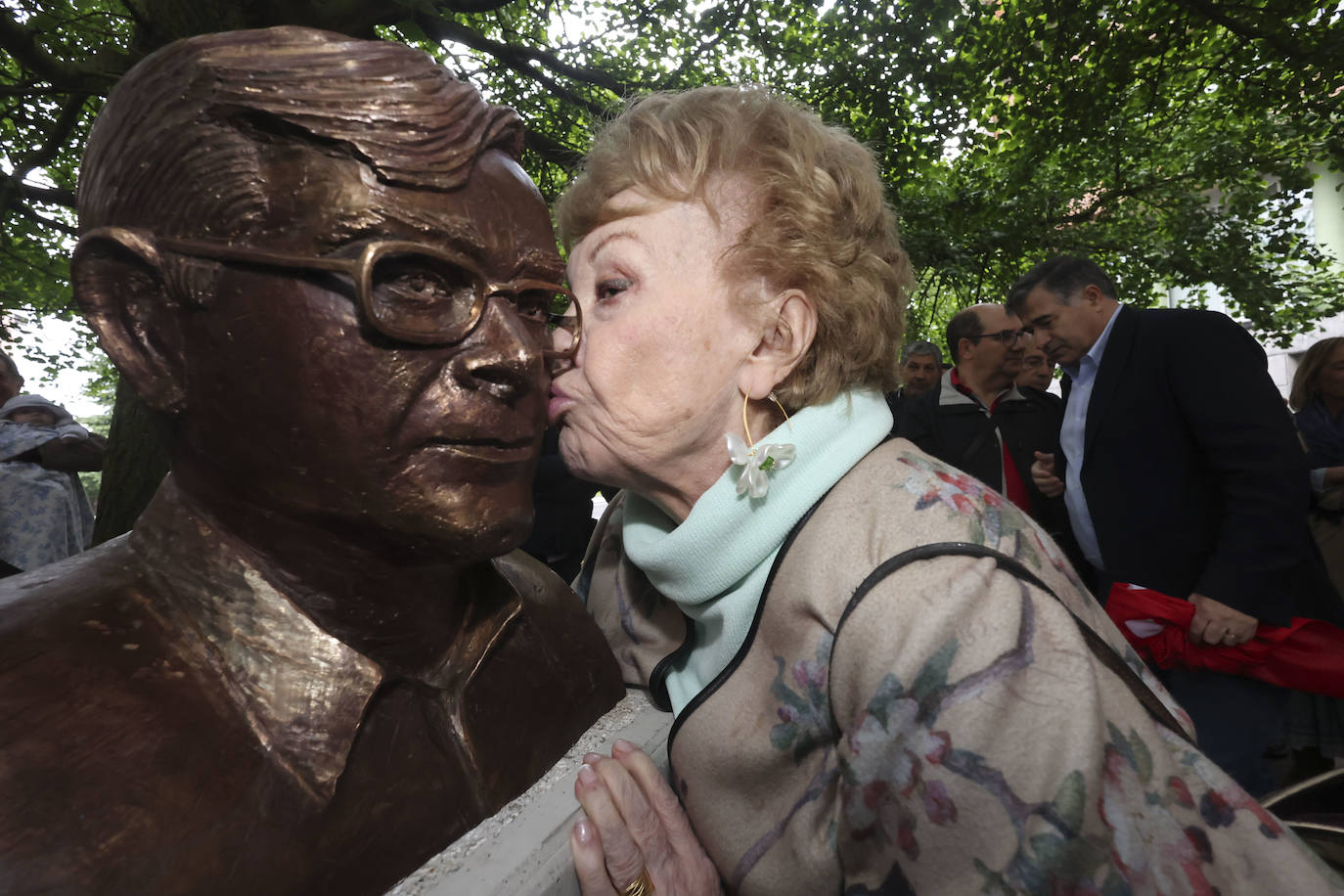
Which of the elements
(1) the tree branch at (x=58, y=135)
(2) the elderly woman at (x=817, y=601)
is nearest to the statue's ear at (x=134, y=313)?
(2) the elderly woman at (x=817, y=601)

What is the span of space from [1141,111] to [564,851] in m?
8.74

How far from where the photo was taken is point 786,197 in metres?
1.60

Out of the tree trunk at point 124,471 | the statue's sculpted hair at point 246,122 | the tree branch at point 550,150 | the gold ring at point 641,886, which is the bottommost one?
the tree trunk at point 124,471

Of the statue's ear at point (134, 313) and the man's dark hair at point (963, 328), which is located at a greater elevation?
the man's dark hair at point (963, 328)

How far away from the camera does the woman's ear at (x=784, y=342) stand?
163cm

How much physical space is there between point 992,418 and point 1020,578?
3.24 m

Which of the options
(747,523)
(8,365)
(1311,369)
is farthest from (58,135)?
(1311,369)

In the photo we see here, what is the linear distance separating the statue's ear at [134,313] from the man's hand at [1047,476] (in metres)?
3.74

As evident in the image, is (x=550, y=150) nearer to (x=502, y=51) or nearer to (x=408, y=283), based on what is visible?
(x=502, y=51)

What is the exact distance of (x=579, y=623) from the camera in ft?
6.50

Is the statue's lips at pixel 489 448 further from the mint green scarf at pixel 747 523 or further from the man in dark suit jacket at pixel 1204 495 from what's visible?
the man in dark suit jacket at pixel 1204 495

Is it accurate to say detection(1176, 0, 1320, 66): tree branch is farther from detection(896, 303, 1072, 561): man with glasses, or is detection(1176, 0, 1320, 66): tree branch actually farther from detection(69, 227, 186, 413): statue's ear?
detection(69, 227, 186, 413): statue's ear

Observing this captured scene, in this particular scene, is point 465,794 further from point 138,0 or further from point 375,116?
point 138,0

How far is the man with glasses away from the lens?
4.04m
